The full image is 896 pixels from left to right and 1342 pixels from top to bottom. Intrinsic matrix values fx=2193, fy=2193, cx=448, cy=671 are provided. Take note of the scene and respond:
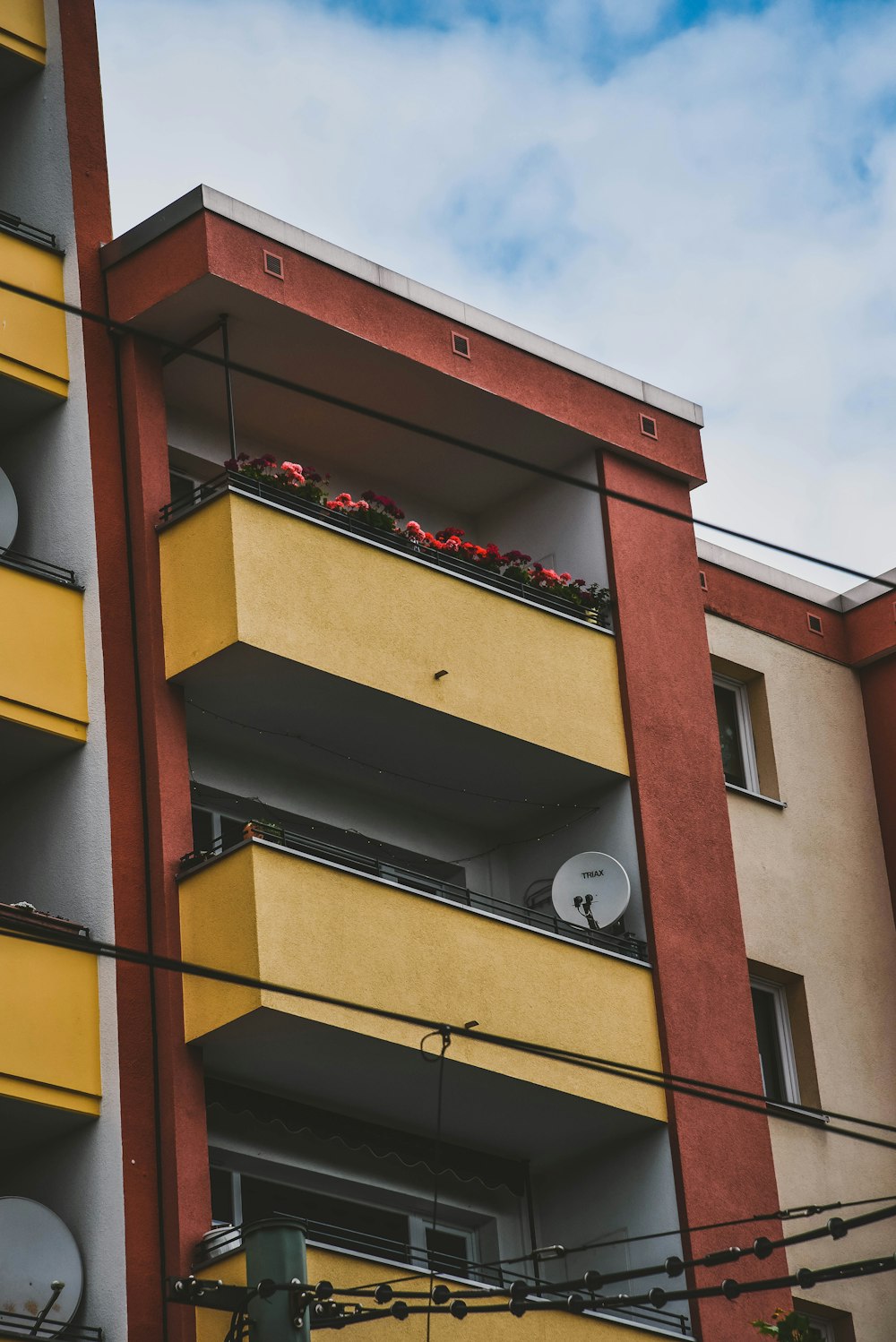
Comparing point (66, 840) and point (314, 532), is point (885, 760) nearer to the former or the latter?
point (314, 532)

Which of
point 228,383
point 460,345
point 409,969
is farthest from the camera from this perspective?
point 460,345

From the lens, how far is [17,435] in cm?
2009

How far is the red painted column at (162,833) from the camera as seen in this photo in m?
16.7

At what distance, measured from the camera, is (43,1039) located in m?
16.7

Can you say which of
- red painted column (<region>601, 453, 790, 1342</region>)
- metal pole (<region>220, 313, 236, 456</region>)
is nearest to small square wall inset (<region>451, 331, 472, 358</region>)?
red painted column (<region>601, 453, 790, 1342</region>)

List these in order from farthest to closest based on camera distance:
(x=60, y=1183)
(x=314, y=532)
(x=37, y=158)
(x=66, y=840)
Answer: (x=37, y=158)
(x=314, y=532)
(x=66, y=840)
(x=60, y=1183)

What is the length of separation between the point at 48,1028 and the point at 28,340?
21.0 ft

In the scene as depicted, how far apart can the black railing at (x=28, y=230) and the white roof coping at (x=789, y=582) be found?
7858 mm

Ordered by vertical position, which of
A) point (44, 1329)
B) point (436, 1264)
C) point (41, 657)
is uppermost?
point (41, 657)

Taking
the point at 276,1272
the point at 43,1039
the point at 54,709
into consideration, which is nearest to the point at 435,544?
the point at 54,709

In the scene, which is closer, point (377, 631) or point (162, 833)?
point (162, 833)

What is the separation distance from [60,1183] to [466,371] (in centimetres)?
884

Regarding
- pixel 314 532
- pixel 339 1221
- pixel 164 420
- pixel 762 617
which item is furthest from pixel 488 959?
pixel 762 617

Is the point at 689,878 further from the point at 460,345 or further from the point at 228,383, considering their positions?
the point at 228,383
